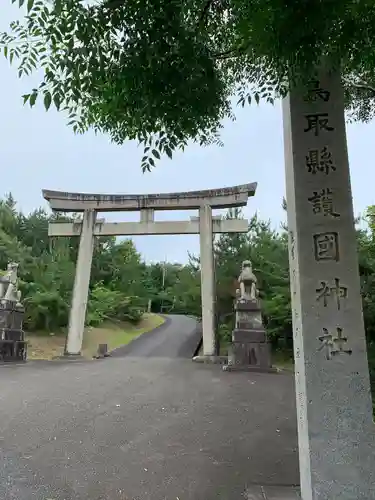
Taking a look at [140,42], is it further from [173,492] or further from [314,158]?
[173,492]

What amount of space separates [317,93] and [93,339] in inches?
630

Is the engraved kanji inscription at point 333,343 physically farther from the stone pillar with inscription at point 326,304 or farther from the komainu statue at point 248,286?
the komainu statue at point 248,286

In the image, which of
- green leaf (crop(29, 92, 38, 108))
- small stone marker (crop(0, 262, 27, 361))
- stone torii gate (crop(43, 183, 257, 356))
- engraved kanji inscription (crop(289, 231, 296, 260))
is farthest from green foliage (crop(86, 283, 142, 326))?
green leaf (crop(29, 92, 38, 108))

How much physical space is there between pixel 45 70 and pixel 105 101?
2.14 feet

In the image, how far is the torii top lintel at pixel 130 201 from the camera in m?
12.0

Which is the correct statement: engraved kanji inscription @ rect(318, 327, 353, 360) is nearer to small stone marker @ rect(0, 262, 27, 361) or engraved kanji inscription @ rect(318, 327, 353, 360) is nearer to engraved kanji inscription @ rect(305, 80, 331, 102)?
engraved kanji inscription @ rect(305, 80, 331, 102)

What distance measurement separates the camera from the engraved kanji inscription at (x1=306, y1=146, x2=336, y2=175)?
263 cm

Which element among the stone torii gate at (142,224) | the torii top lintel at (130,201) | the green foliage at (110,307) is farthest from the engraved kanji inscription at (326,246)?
the green foliage at (110,307)

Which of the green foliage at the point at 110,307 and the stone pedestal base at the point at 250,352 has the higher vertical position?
the green foliage at the point at 110,307

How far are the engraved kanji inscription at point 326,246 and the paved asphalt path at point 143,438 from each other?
170 centimetres

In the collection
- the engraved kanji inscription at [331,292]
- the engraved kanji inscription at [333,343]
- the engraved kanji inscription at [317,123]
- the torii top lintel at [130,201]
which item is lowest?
the engraved kanji inscription at [333,343]

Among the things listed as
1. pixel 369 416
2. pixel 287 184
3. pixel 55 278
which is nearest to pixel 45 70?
pixel 287 184

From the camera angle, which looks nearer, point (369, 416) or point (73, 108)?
point (369, 416)

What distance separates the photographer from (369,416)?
227 cm
